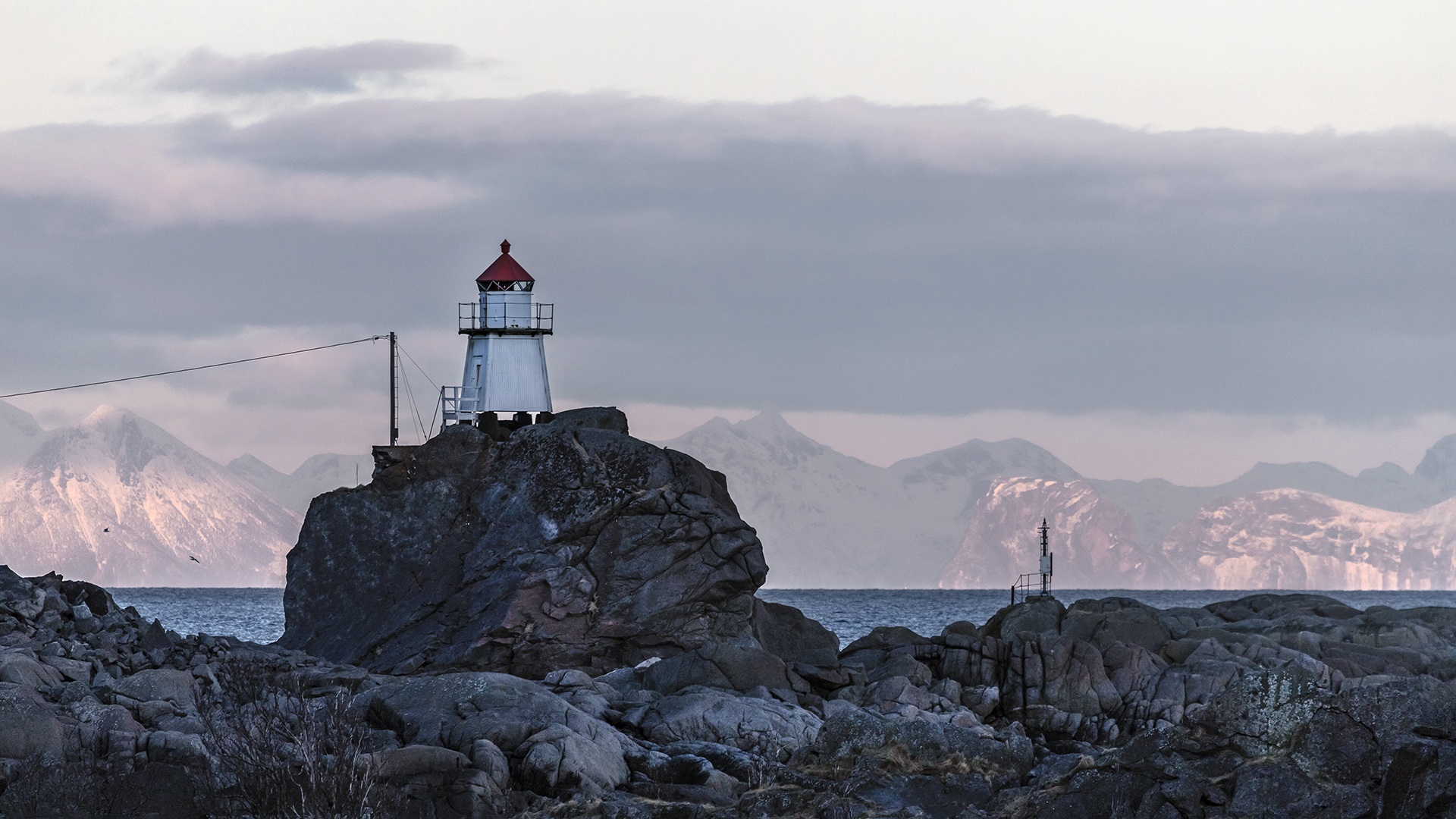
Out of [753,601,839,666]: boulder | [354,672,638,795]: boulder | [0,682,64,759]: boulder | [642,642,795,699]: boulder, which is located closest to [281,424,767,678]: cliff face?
[753,601,839,666]: boulder

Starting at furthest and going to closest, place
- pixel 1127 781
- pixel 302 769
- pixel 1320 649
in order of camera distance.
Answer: pixel 1320 649 < pixel 302 769 < pixel 1127 781

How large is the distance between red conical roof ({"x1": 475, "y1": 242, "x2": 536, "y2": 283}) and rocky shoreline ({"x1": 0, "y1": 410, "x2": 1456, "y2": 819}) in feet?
22.3

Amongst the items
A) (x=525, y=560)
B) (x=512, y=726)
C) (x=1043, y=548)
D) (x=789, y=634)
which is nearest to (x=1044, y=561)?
(x=1043, y=548)

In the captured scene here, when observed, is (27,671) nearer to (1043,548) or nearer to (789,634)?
(789,634)

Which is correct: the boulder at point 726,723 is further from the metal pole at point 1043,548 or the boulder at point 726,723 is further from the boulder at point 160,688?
the metal pole at point 1043,548

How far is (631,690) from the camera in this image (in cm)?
3550

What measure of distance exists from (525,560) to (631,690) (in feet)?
23.8

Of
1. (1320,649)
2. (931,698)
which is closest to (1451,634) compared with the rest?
(1320,649)

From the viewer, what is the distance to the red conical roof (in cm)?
5228

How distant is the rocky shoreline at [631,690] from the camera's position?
739 inches

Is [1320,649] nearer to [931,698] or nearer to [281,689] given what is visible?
[931,698]

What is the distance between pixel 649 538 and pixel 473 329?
13.6 m

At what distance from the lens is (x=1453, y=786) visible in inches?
653

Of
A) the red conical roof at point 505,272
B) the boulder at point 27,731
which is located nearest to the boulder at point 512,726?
the boulder at point 27,731
